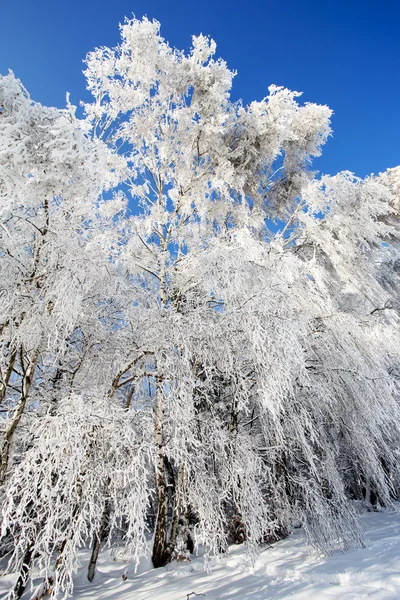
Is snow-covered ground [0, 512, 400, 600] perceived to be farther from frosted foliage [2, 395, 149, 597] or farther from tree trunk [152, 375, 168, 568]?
frosted foliage [2, 395, 149, 597]

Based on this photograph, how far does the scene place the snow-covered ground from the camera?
3131mm

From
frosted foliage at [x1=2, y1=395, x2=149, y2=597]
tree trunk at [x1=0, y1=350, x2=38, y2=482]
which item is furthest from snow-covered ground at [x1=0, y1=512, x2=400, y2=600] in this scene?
tree trunk at [x1=0, y1=350, x2=38, y2=482]

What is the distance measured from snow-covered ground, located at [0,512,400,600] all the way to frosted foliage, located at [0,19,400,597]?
12.3 inches

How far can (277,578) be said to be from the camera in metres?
3.99

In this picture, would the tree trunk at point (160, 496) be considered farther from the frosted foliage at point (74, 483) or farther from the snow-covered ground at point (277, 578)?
the frosted foliage at point (74, 483)

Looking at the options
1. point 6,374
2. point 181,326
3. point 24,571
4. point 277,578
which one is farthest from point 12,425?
point 277,578

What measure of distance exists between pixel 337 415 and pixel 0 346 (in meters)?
5.14

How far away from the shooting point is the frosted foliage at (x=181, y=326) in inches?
125

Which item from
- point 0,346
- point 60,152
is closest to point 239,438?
point 0,346

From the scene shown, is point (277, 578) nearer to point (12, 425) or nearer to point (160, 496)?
point (160, 496)

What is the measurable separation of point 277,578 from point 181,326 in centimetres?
339

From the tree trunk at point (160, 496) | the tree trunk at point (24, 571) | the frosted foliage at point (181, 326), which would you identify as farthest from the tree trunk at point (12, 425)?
the tree trunk at point (160, 496)

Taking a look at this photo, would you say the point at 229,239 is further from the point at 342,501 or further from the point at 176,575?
the point at 176,575

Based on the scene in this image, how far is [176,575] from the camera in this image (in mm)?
4496
